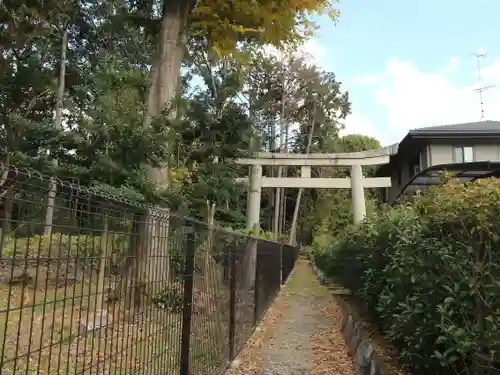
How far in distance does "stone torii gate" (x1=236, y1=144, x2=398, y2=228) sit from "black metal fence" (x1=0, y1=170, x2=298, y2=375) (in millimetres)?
14124

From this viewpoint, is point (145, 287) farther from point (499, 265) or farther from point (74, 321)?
point (499, 265)

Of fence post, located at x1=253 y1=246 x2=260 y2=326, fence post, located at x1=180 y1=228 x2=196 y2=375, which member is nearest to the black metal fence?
fence post, located at x1=180 y1=228 x2=196 y2=375

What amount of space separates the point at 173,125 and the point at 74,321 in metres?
6.57

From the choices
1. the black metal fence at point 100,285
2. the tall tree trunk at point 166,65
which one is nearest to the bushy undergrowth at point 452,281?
the black metal fence at point 100,285

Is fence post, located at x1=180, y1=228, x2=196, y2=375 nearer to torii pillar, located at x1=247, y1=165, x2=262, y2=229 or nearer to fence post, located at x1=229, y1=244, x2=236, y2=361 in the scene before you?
fence post, located at x1=229, y1=244, x2=236, y2=361

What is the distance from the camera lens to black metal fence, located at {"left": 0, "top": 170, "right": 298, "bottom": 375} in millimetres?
1665

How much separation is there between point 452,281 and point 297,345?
14.0 feet

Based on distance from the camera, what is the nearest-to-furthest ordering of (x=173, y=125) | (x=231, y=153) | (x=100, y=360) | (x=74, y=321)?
(x=74, y=321) → (x=100, y=360) → (x=173, y=125) → (x=231, y=153)

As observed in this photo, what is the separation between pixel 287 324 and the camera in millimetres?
8945

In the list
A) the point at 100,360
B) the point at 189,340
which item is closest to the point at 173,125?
the point at 189,340

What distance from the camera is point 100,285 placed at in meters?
2.34

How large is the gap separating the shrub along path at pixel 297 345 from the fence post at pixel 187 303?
1.88 meters

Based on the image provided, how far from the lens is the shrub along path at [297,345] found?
579cm

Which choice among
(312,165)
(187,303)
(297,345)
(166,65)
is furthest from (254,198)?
(187,303)
